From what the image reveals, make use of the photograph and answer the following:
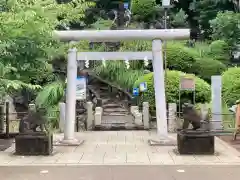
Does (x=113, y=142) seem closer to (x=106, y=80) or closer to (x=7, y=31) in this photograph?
(x=7, y=31)

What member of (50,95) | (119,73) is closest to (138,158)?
(50,95)

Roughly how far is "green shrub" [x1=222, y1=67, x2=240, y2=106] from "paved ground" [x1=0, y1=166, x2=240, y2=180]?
1105 cm

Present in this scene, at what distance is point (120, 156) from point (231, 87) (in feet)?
35.5

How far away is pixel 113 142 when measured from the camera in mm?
15711

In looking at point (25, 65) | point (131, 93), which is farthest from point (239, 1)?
point (25, 65)

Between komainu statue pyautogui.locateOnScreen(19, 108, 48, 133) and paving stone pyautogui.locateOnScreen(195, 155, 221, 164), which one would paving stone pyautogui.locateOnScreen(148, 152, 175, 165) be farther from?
komainu statue pyautogui.locateOnScreen(19, 108, 48, 133)

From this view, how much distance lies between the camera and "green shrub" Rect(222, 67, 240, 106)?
21391 millimetres

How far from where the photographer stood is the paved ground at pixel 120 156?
1147 cm

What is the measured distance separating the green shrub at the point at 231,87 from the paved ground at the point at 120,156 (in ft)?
20.6

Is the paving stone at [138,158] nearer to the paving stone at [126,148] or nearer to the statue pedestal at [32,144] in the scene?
the paving stone at [126,148]

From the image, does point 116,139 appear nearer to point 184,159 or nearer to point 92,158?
point 92,158

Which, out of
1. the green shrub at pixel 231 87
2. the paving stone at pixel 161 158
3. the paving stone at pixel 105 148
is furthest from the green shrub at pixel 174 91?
the paving stone at pixel 161 158

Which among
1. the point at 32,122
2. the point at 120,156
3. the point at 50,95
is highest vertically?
the point at 50,95

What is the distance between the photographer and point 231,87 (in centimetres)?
2155
